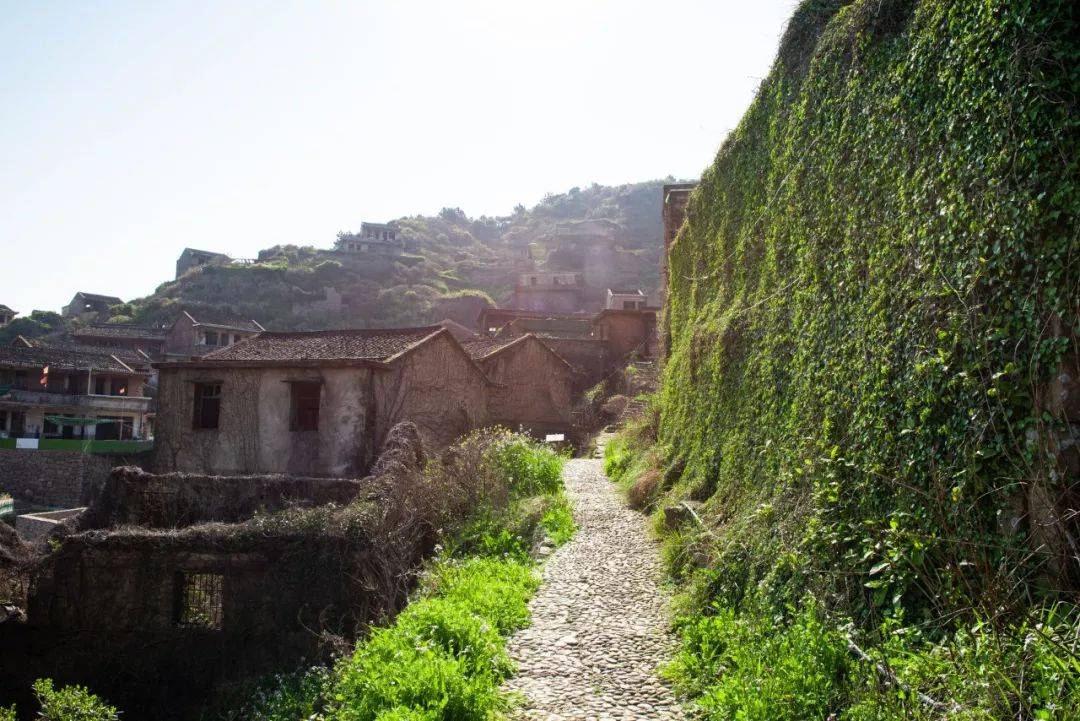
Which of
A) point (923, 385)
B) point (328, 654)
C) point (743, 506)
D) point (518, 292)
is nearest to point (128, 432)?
point (518, 292)

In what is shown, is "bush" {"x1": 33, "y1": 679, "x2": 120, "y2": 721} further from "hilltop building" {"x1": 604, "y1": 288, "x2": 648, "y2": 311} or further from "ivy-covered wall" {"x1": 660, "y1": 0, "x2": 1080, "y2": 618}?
"hilltop building" {"x1": 604, "y1": 288, "x2": 648, "y2": 311}

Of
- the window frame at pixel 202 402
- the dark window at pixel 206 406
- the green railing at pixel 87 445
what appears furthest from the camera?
the green railing at pixel 87 445

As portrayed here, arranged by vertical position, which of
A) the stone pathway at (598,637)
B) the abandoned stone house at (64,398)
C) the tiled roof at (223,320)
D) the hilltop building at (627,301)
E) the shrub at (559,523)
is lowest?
the abandoned stone house at (64,398)

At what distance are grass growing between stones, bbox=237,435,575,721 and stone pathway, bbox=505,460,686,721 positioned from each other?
265 millimetres

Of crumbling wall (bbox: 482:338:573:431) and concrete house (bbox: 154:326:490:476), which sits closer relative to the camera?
concrete house (bbox: 154:326:490:476)

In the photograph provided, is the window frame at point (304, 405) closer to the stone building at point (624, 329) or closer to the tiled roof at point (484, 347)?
the tiled roof at point (484, 347)

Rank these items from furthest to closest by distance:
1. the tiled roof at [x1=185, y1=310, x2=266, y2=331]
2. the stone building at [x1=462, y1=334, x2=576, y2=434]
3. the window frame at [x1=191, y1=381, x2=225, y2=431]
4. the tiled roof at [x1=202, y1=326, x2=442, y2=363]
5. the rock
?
the tiled roof at [x1=185, y1=310, x2=266, y2=331], the stone building at [x1=462, y1=334, x2=576, y2=434], the window frame at [x1=191, y1=381, x2=225, y2=431], the tiled roof at [x1=202, y1=326, x2=442, y2=363], the rock

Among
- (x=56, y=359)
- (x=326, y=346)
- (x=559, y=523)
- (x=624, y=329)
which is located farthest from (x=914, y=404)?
(x=56, y=359)

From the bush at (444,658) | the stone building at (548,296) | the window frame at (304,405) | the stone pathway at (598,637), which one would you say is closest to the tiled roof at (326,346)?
the window frame at (304,405)

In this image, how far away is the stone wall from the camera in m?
32.1

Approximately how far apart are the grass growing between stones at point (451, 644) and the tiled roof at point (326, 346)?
892 centimetres

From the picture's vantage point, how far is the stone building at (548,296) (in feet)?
220

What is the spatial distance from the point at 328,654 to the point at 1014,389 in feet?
34.8

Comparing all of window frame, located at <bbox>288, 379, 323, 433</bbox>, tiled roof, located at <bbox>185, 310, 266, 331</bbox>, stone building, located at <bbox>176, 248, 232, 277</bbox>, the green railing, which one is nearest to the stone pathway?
window frame, located at <bbox>288, 379, 323, 433</bbox>
